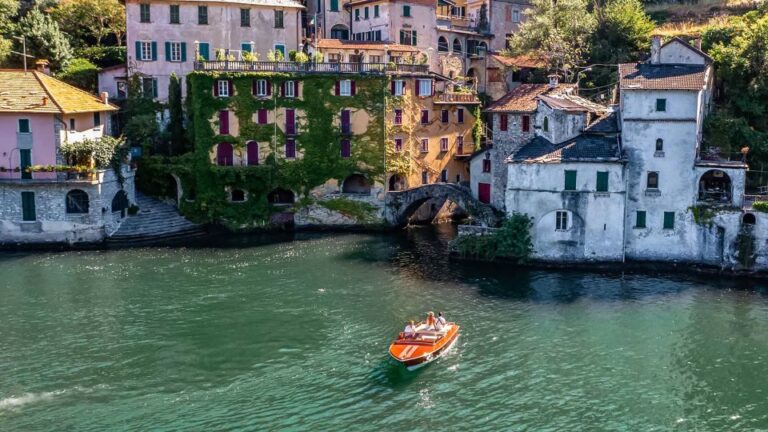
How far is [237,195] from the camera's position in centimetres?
7269

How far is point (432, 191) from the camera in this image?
6988cm

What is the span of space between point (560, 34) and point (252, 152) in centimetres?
3403

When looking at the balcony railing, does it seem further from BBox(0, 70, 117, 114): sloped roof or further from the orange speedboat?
the orange speedboat

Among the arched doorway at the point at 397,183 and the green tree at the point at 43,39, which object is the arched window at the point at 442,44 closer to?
the arched doorway at the point at 397,183

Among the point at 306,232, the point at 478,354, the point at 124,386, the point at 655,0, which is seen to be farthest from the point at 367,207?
the point at 655,0

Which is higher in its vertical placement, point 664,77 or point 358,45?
point 358,45

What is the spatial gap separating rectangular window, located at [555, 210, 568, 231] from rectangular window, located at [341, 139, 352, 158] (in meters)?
22.8

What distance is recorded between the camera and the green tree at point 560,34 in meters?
80.8

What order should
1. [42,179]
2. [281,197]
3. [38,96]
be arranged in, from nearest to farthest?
[42,179] → [38,96] → [281,197]

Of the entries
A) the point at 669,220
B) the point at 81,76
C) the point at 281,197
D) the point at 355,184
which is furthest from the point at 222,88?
the point at 669,220

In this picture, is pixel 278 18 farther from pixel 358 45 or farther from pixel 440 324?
pixel 440 324

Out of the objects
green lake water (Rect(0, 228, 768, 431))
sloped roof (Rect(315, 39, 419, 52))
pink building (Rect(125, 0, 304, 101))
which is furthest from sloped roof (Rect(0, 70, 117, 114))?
sloped roof (Rect(315, 39, 419, 52))

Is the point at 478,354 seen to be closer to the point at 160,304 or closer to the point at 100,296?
the point at 160,304

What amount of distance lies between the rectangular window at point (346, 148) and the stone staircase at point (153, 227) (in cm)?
1442
